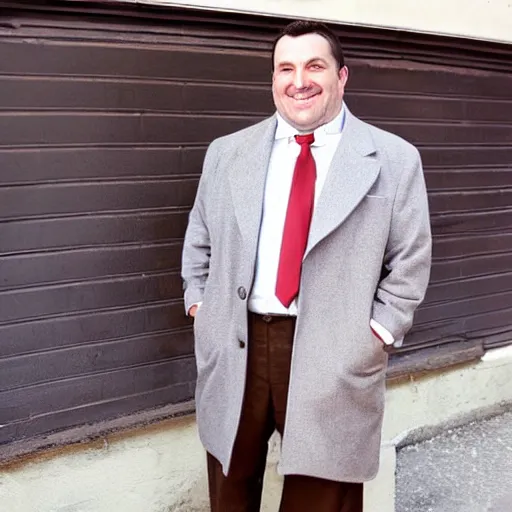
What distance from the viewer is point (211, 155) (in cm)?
265

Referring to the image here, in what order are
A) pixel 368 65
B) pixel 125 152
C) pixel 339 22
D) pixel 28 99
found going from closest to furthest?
pixel 28 99
pixel 125 152
pixel 339 22
pixel 368 65

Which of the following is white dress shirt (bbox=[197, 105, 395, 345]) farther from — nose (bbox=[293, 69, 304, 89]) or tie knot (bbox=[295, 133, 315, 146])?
nose (bbox=[293, 69, 304, 89])

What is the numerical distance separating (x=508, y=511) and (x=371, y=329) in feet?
6.01

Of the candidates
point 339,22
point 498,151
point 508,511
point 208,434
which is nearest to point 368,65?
point 339,22

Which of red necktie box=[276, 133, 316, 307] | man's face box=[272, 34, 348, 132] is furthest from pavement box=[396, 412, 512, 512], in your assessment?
man's face box=[272, 34, 348, 132]

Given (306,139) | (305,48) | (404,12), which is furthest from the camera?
(404,12)

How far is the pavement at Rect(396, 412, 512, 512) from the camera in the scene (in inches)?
144

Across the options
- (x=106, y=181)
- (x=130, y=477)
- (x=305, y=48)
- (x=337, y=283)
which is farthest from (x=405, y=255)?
(x=130, y=477)

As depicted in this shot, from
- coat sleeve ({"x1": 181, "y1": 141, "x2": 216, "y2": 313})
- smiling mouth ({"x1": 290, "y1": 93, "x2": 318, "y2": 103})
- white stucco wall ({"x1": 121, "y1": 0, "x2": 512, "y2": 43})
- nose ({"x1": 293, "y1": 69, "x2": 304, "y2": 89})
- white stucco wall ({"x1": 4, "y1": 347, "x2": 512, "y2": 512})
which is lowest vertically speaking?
white stucco wall ({"x1": 4, "y1": 347, "x2": 512, "y2": 512})

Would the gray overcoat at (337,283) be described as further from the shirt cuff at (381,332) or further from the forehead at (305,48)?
the forehead at (305,48)

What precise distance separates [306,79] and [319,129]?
187 millimetres

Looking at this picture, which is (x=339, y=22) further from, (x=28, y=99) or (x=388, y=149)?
(x=28, y=99)

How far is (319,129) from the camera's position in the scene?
7.83 ft

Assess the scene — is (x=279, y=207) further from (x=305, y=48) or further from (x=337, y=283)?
(x=305, y=48)
